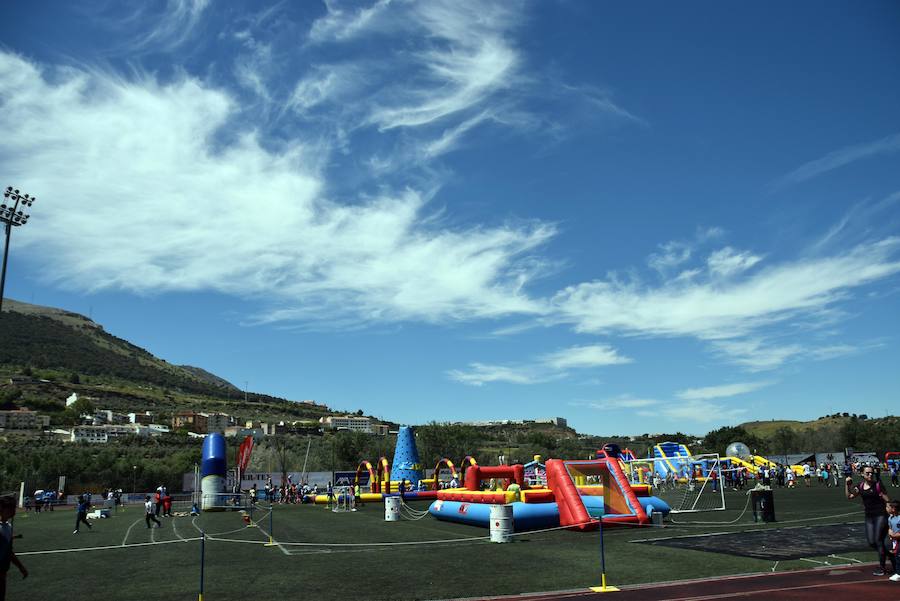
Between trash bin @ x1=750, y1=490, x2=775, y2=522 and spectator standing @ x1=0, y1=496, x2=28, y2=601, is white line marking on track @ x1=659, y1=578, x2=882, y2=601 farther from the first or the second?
trash bin @ x1=750, y1=490, x2=775, y2=522

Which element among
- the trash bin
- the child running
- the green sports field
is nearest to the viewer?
the child running

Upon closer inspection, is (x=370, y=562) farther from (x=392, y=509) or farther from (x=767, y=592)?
(x=392, y=509)

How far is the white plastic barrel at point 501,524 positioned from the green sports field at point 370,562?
389mm

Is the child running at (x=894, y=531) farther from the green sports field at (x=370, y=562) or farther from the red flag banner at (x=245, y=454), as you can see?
the red flag banner at (x=245, y=454)

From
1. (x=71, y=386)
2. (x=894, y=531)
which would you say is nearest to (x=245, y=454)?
(x=894, y=531)

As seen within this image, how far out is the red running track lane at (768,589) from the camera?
9.62m

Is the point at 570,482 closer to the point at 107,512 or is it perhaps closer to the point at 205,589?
the point at 205,589

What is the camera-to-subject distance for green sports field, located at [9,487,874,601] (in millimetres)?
11641

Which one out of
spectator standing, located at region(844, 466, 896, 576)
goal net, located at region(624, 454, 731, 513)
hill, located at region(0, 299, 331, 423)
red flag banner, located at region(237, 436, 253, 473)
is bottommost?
goal net, located at region(624, 454, 731, 513)

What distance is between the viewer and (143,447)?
101 metres

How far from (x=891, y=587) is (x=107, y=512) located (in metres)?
37.5

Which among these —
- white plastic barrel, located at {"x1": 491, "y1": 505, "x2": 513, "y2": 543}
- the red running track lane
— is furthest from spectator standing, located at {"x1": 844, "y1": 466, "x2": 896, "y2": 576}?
white plastic barrel, located at {"x1": 491, "y1": 505, "x2": 513, "y2": 543}

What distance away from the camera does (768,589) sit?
1027 centimetres

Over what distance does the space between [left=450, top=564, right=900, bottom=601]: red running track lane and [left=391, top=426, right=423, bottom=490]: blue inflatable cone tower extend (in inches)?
1420
